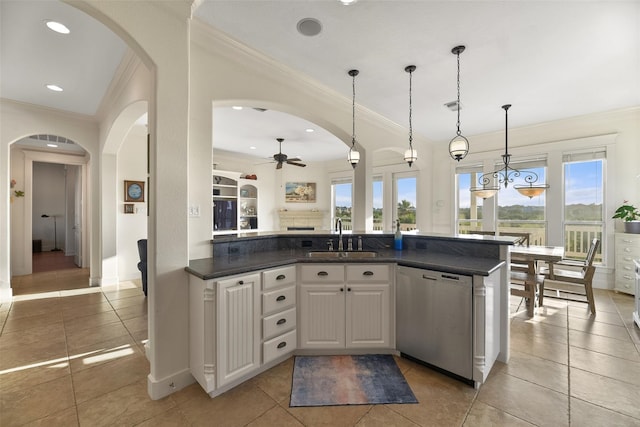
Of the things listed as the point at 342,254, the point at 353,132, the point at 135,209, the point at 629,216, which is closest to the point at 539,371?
the point at 342,254

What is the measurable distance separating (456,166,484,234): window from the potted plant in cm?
201

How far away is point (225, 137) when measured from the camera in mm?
5895

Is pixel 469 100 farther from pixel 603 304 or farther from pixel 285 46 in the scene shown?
pixel 603 304

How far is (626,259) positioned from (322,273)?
16.3 ft

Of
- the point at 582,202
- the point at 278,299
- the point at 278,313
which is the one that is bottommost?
the point at 278,313

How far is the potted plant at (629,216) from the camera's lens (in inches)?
160

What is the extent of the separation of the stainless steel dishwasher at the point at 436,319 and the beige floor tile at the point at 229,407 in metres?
1.25

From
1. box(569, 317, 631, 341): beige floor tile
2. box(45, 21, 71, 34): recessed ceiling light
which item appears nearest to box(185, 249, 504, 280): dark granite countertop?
box(569, 317, 631, 341): beige floor tile

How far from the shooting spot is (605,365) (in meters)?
2.35

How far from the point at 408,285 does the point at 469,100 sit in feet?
10.2

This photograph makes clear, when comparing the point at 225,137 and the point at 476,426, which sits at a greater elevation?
the point at 225,137

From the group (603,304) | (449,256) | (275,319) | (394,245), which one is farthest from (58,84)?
(603,304)

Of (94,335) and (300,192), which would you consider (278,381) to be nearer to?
(94,335)

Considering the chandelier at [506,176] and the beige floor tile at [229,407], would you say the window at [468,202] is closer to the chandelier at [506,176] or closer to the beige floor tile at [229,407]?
the chandelier at [506,176]
